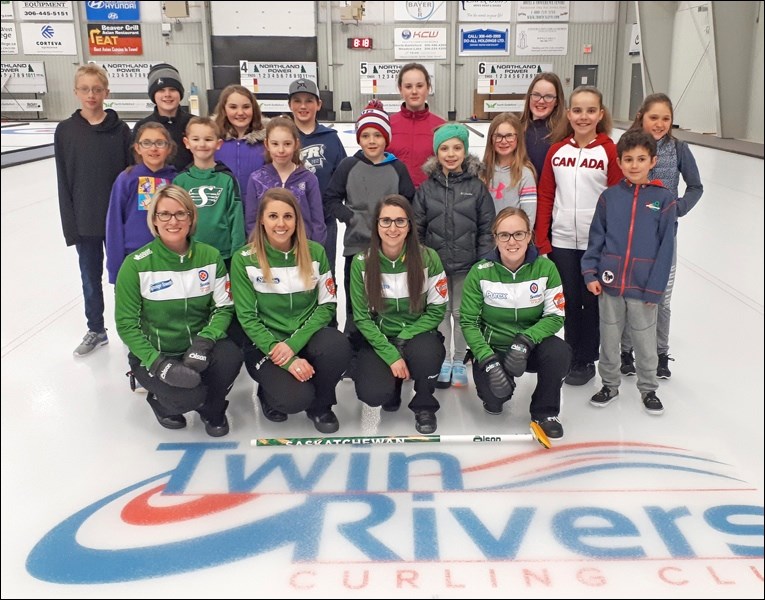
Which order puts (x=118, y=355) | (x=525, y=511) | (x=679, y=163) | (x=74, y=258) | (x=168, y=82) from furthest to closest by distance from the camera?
(x=74, y=258)
(x=118, y=355)
(x=168, y=82)
(x=679, y=163)
(x=525, y=511)

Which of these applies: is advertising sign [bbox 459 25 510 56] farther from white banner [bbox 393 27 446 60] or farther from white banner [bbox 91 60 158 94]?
white banner [bbox 91 60 158 94]

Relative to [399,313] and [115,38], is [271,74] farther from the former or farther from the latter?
[399,313]

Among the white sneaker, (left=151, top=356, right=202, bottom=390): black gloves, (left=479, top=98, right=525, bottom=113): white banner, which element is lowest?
the white sneaker

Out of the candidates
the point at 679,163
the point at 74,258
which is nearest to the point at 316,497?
the point at 679,163

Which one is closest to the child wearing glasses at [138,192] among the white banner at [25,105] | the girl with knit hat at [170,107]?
the girl with knit hat at [170,107]

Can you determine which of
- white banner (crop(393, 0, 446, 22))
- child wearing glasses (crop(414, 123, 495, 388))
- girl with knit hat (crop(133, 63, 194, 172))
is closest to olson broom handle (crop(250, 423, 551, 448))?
child wearing glasses (crop(414, 123, 495, 388))

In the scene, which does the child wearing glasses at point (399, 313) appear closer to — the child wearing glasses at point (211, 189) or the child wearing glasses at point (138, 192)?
the child wearing glasses at point (211, 189)

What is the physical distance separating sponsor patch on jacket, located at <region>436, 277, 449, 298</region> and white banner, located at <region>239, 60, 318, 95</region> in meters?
15.2

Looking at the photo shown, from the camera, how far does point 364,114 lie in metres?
2.96

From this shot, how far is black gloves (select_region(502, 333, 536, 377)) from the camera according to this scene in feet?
8.35

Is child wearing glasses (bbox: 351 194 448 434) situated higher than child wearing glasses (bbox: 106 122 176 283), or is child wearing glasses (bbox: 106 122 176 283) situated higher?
child wearing glasses (bbox: 106 122 176 283)

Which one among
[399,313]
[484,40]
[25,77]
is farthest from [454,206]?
[25,77]

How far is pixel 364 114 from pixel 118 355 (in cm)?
171

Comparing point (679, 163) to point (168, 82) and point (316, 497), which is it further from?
point (168, 82)
